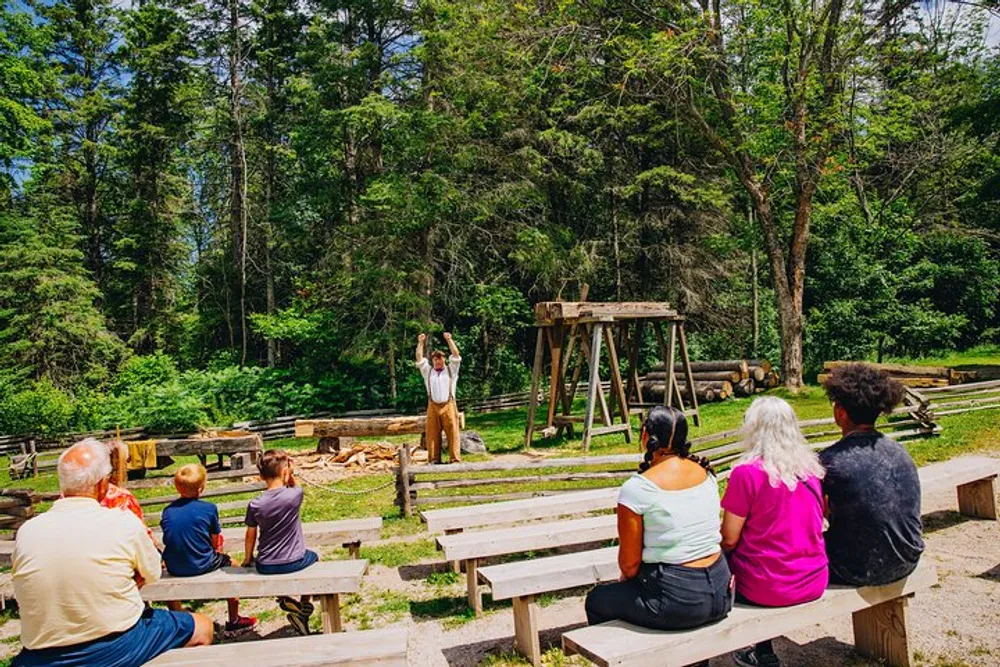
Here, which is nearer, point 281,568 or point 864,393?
point 864,393

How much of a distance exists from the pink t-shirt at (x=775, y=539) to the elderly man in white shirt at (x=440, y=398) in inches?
307

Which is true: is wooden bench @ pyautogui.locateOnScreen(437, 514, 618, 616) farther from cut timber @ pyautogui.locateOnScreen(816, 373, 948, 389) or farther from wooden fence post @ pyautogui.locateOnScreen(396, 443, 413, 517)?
cut timber @ pyautogui.locateOnScreen(816, 373, 948, 389)

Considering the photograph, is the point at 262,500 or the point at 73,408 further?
the point at 73,408

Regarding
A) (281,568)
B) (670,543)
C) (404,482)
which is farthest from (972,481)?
(281,568)

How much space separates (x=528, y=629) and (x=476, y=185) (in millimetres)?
20313

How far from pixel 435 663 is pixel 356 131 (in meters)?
22.5

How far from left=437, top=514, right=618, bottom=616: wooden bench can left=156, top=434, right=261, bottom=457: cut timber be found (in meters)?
8.18

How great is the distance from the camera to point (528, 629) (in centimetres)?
450

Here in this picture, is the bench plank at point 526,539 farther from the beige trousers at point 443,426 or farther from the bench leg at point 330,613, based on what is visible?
the beige trousers at point 443,426

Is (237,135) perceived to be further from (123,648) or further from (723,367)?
(123,648)

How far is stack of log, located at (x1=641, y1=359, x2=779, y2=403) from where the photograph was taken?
2078cm

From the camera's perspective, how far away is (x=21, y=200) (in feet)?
104

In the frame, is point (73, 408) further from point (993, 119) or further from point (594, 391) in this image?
point (993, 119)

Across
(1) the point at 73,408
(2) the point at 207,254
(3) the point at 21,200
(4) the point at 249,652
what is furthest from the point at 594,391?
(3) the point at 21,200
